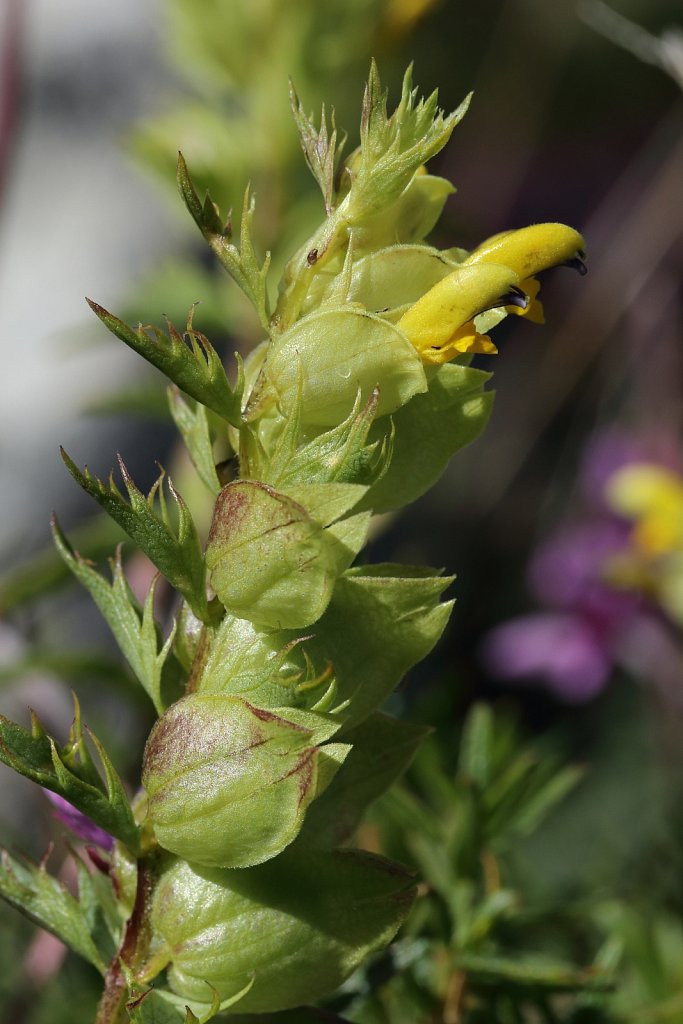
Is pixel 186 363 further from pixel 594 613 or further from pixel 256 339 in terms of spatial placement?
pixel 594 613

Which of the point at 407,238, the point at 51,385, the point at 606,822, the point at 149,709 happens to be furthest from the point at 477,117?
the point at 407,238

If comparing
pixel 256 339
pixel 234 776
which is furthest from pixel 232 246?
pixel 256 339

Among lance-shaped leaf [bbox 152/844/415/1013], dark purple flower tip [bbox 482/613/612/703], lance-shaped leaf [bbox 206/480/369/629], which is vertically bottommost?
dark purple flower tip [bbox 482/613/612/703]

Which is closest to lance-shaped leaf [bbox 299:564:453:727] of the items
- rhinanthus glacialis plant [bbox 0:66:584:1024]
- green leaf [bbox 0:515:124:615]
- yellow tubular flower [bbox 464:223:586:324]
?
rhinanthus glacialis plant [bbox 0:66:584:1024]

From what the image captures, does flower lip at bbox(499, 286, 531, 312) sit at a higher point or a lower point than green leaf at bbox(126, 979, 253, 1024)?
higher

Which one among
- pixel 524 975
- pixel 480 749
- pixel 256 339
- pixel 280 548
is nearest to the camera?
pixel 280 548

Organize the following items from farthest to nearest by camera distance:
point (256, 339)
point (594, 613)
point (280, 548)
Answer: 1. point (594, 613)
2. point (256, 339)
3. point (280, 548)

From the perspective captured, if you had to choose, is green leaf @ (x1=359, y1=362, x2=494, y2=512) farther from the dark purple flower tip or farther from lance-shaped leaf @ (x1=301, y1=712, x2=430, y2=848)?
the dark purple flower tip

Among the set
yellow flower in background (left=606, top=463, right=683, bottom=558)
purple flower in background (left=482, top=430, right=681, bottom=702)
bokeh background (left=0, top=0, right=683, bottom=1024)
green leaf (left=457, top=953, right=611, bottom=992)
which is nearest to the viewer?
green leaf (left=457, top=953, right=611, bottom=992)

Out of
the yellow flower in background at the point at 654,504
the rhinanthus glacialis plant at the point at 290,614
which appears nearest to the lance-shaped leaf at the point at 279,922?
the rhinanthus glacialis plant at the point at 290,614
